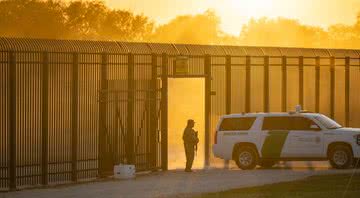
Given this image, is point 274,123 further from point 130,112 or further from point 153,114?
point 130,112

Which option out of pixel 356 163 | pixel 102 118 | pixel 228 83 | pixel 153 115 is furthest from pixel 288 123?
pixel 102 118

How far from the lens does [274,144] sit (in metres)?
39.3

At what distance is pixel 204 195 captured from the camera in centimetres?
2917

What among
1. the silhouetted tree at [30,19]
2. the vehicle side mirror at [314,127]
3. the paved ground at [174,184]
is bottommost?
the paved ground at [174,184]

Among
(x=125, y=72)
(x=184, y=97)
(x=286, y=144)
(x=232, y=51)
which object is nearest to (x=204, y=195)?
(x=125, y=72)

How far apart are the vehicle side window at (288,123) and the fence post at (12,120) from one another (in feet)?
32.7

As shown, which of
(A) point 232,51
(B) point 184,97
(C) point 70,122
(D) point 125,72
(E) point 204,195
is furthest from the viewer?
(B) point 184,97

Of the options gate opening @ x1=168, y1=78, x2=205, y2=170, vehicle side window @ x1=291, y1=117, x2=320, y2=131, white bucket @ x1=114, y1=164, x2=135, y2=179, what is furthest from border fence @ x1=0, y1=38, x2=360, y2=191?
gate opening @ x1=168, y1=78, x2=205, y2=170

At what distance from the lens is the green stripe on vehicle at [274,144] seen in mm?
39156

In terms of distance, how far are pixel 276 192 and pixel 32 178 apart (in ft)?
20.8

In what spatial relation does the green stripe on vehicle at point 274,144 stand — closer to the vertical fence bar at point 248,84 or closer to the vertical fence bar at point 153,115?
the vertical fence bar at point 153,115

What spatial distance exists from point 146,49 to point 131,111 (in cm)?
485

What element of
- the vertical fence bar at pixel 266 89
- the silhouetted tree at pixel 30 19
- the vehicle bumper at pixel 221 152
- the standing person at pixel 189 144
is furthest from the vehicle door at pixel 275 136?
the silhouetted tree at pixel 30 19

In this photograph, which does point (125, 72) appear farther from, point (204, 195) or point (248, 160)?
point (204, 195)
